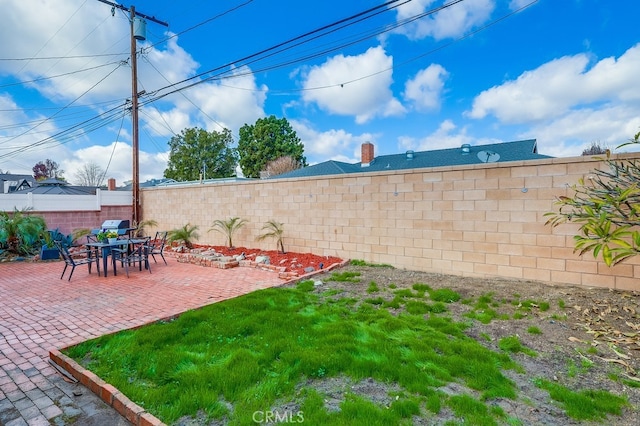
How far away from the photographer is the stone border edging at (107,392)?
2244mm

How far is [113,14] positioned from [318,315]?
46.0ft

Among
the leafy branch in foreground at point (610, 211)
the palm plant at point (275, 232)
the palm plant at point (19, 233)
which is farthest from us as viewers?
the palm plant at point (19, 233)

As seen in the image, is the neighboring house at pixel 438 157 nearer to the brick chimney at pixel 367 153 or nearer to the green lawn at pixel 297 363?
the brick chimney at pixel 367 153

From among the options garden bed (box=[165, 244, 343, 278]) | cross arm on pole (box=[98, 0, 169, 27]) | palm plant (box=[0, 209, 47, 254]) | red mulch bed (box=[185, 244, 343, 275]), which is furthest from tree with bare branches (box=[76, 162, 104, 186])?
red mulch bed (box=[185, 244, 343, 275])

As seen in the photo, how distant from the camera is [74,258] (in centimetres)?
938

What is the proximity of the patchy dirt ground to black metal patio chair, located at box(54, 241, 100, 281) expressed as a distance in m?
5.30

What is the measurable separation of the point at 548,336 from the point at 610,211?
6.96ft

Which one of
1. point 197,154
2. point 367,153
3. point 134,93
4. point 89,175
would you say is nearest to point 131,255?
point 134,93

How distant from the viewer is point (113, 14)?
469 inches

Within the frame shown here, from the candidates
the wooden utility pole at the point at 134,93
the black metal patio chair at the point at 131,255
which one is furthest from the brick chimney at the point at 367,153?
the black metal patio chair at the point at 131,255

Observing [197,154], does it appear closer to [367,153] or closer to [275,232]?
[367,153]

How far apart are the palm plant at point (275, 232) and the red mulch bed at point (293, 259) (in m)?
0.26

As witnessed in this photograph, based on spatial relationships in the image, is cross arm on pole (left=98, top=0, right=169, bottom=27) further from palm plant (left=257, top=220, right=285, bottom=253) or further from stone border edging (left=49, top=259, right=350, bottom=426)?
stone border edging (left=49, top=259, right=350, bottom=426)

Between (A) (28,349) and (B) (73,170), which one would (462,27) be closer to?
(A) (28,349)
